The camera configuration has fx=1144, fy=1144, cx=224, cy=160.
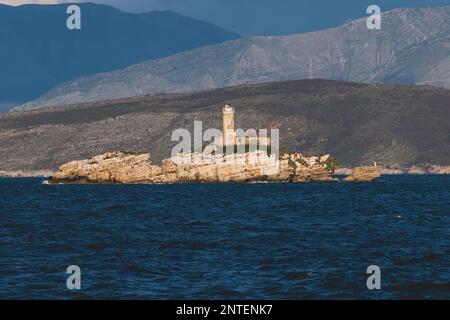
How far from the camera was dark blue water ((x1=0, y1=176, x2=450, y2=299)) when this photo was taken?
184ft

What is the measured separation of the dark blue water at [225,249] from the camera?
56.1 metres

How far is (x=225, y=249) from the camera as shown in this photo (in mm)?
73625

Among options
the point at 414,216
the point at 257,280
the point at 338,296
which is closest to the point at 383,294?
the point at 338,296
